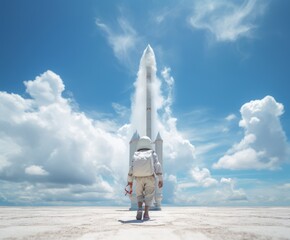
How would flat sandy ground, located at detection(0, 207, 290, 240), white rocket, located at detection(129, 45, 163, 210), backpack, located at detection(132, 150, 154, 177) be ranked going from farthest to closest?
white rocket, located at detection(129, 45, 163, 210) → backpack, located at detection(132, 150, 154, 177) → flat sandy ground, located at detection(0, 207, 290, 240)

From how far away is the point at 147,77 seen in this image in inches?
1149

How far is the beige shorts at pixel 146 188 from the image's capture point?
301 inches

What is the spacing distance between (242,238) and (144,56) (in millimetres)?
28490

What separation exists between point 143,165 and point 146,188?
2.33 ft

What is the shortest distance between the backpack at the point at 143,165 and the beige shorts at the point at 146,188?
20cm

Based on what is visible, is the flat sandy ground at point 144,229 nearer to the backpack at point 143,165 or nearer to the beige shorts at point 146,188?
the beige shorts at point 146,188

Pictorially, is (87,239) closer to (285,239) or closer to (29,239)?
(29,239)

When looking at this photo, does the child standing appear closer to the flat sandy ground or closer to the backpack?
the backpack

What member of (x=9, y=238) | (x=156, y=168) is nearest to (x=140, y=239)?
(x=9, y=238)

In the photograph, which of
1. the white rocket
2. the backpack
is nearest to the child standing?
the backpack

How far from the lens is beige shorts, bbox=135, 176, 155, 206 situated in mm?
7633

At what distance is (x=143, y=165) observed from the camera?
760 centimetres

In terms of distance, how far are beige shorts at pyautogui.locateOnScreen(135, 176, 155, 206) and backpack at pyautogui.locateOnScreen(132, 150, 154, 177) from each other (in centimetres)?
20

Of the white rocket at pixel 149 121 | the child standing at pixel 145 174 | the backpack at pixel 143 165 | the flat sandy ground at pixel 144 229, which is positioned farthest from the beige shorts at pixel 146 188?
the white rocket at pixel 149 121
